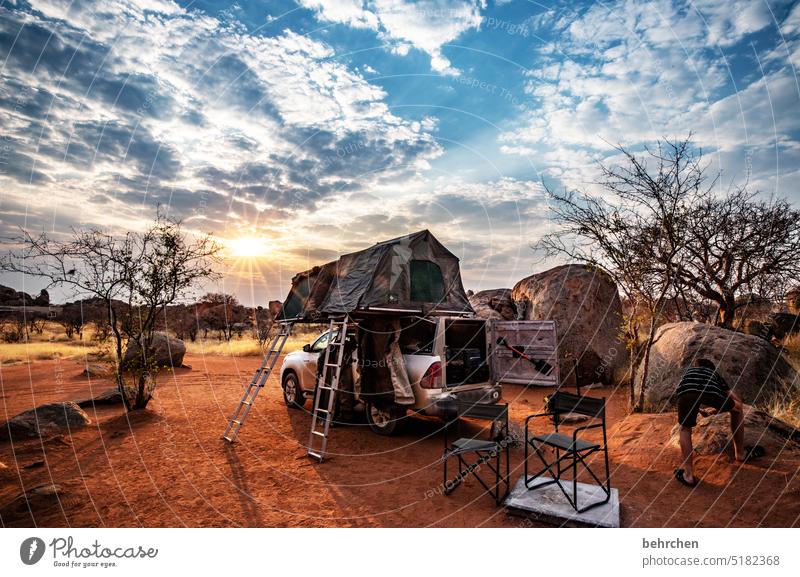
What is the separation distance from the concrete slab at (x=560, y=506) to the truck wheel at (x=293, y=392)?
6167 mm

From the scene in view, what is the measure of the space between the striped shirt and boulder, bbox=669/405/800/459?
86cm

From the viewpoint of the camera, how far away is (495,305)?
16.3 m

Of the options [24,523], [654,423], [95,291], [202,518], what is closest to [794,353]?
[654,423]

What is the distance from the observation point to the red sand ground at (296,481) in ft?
14.5

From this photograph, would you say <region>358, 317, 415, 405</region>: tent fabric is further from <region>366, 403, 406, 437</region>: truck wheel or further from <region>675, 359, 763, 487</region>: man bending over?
<region>675, 359, 763, 487</region>: man bending over

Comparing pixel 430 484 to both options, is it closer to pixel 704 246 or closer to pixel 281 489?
pixel 281 489

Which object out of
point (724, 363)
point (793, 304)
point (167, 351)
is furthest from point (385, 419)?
point (793, 304)

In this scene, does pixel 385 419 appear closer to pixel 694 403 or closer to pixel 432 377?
pixel 432 377

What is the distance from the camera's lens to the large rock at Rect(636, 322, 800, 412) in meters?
7.53

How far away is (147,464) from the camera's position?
607 cm

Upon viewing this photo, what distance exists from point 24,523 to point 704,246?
48.0 feet

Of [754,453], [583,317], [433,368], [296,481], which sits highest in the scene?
[583,317]

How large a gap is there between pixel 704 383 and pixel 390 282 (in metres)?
4.77

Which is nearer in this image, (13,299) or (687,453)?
(687,453)
